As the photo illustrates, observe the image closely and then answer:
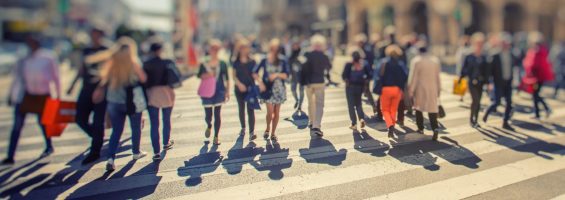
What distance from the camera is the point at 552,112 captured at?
9.79 meters

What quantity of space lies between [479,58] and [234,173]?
5.56 m

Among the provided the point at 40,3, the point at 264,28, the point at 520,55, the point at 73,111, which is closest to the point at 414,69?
the point at 73,111

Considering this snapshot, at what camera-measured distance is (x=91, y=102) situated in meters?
6.12

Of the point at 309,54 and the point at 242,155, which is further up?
the point at 309,54

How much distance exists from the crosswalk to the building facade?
2519cm

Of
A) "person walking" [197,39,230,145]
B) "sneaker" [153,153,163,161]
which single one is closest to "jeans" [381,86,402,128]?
"person walking" [197,39,230,145]

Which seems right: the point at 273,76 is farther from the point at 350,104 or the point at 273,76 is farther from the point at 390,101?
the point at 390,101

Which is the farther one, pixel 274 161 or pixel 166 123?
pixel 166 123

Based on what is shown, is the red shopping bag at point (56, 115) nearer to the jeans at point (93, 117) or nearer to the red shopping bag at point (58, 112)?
the red shopping bag at point (58, 112)

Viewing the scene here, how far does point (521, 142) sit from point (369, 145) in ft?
8.51

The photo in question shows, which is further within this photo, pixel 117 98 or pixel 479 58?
pixel 479 58

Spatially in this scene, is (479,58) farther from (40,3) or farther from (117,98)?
(40,3)

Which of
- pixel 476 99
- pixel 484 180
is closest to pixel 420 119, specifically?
pixel 476 99

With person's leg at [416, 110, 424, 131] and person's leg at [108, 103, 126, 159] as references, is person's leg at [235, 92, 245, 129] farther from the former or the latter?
person's leg at [416, 110, 424, 131]
